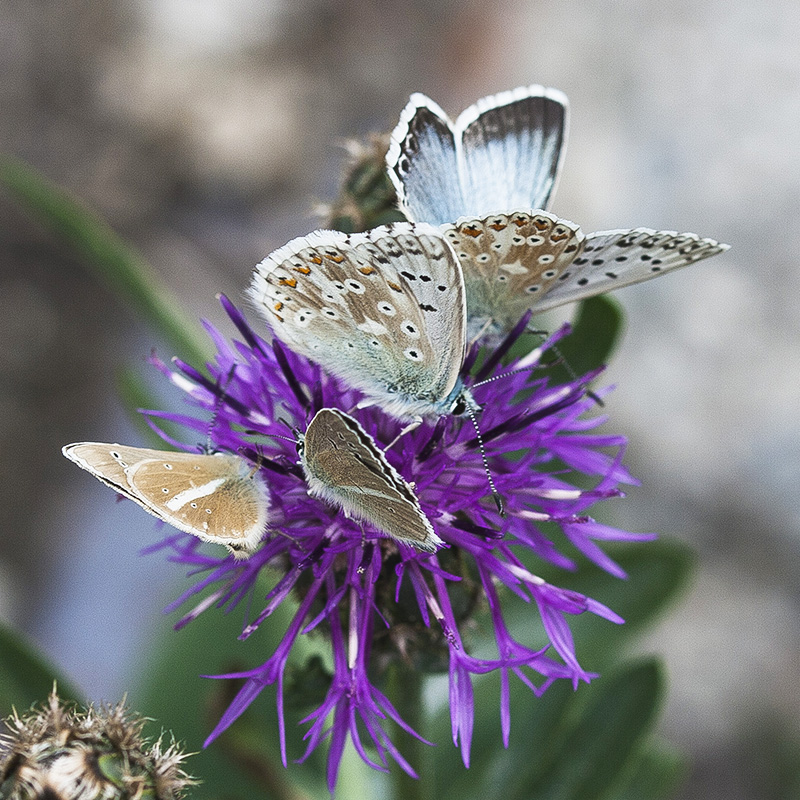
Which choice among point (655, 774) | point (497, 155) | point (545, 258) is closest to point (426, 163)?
point (497, 155)

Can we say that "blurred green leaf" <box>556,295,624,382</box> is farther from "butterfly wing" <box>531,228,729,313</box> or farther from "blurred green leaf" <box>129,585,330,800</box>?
"blurred green leaf" <box>129,585,330,800</box>

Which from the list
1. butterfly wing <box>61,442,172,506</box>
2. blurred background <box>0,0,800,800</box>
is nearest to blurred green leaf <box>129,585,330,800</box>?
blurred background <box>0,0,800,800</box>

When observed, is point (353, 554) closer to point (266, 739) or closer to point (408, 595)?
point (408, 595)

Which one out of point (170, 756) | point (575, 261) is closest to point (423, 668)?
point (170, 756)

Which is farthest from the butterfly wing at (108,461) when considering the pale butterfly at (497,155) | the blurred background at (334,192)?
the blurred background at (334,192)

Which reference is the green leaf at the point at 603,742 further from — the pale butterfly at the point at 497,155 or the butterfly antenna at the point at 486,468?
the pale butterfly at the point at 497,155

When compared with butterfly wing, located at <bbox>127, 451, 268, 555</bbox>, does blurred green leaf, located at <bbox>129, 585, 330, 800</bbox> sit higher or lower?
lower

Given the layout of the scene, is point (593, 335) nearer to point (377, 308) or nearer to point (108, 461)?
point (377, 308)

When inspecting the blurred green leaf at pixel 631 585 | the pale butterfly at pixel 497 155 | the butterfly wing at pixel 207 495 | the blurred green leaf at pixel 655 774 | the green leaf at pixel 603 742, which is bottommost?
the blurred green leaf at pixel 655 774
